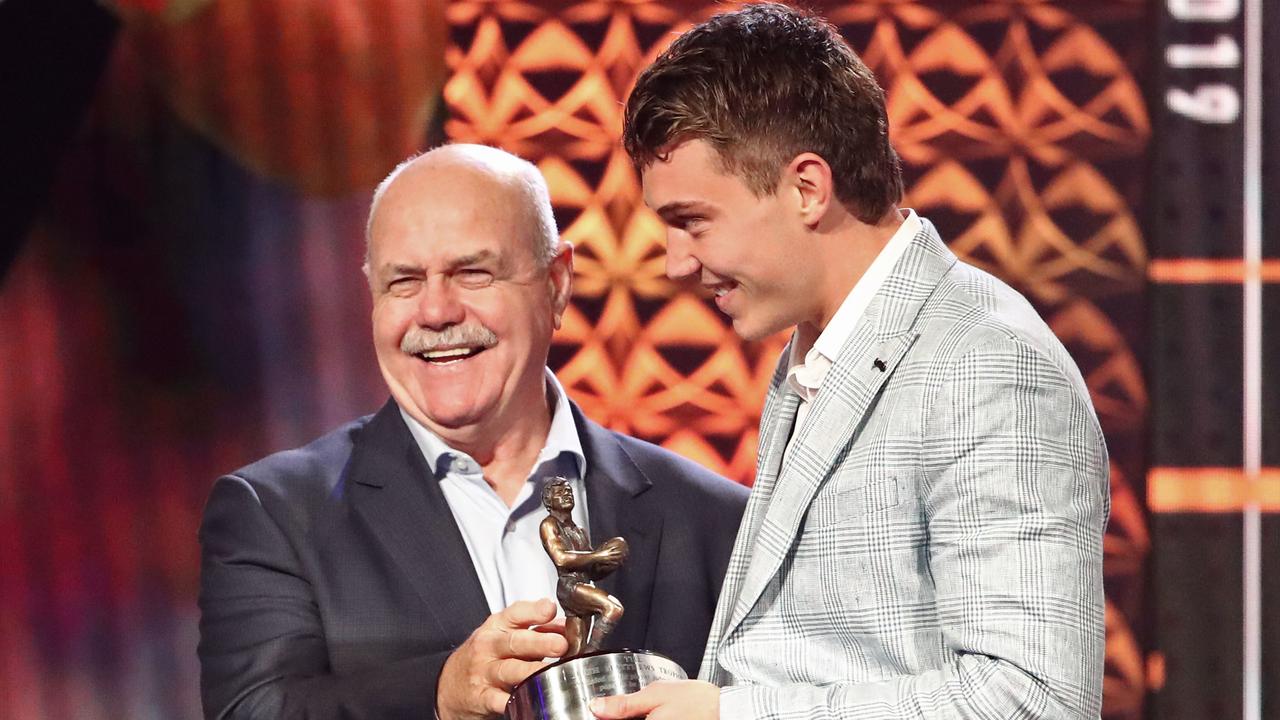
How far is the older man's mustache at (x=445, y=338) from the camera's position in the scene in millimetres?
2318

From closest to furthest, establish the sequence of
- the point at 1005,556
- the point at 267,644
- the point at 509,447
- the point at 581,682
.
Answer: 1. the point at 1005,556
2. the point at 581,682
3. the point at 267,644
4. the point at 509,447

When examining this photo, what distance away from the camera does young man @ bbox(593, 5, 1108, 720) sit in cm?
150

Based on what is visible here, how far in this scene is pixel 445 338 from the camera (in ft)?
7.61

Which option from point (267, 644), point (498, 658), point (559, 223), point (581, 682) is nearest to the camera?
point (581, 682)

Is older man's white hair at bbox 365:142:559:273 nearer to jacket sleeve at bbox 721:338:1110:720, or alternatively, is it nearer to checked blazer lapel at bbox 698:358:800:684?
checked blazer lapel at bbox 698:358:800:684

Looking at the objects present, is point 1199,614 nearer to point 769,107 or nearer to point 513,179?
point 513,179

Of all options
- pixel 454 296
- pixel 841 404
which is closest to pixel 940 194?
pixel 454 296

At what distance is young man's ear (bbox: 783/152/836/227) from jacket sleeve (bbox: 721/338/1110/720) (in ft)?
0.92

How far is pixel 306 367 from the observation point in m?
3.87

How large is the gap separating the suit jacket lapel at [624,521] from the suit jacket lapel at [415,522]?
23 cm

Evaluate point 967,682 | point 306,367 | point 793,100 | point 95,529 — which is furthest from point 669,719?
point 95,529

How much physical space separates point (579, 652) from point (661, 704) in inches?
7.1

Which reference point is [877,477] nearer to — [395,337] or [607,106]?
[395,337]

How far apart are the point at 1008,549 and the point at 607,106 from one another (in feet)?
8.38
